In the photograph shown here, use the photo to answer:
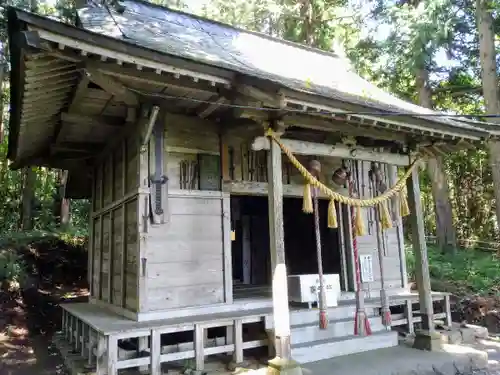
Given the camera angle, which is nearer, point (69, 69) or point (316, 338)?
point (69, 69)

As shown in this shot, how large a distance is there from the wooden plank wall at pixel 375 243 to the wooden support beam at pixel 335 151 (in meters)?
1.05

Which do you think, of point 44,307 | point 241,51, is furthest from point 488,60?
point 44,307

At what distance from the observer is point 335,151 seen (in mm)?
5637

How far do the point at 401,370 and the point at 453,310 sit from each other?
449cm

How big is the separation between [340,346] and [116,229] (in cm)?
382

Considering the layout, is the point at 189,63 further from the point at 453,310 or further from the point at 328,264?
the point at 453,310

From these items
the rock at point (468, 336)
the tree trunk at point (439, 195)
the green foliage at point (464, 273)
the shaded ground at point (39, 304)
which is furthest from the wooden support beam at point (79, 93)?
the tree trunk at point (439, 195)

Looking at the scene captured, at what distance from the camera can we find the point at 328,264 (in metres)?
8.53

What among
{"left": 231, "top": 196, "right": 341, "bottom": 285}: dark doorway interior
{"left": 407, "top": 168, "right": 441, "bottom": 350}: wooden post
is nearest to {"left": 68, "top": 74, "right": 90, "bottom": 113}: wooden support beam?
{"left": 407, "top": 168, "right": 441, "bottom": 350}: wooden post

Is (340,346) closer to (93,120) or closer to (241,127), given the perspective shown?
(241,127)

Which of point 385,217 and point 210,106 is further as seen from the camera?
point 385,217

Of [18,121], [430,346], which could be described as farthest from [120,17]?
[430,346]

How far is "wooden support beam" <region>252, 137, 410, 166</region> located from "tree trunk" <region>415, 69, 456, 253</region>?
7.32 meters

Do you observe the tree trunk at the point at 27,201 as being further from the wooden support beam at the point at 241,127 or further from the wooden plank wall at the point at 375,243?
the wooden plank wall at the point at 375,243
